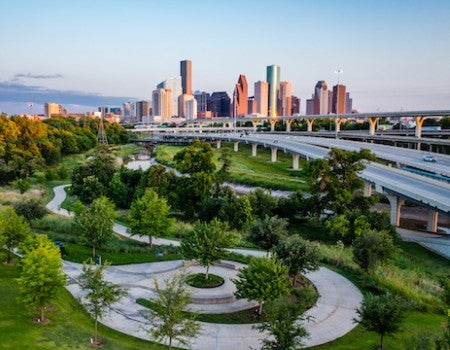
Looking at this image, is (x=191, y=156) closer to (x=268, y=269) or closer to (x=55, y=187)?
(x=55, y=187)

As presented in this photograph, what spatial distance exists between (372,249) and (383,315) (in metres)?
9.10

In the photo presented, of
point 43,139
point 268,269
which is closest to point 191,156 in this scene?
point 268,269

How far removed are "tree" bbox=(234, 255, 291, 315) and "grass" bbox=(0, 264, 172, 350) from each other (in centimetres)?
445

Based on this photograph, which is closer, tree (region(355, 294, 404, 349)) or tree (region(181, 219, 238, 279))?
tree (region(355, 294, 404, 349))

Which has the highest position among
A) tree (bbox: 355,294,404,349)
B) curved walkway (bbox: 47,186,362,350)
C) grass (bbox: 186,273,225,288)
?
tree (bbox: 355,294,404,349)

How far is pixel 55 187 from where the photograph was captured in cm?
6044

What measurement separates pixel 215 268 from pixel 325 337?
32.1 feet

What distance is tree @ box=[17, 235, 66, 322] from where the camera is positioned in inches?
710

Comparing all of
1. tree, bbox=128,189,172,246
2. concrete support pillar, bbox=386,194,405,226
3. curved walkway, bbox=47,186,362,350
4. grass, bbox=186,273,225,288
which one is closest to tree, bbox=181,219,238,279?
grass, bbox=186,273,225,288

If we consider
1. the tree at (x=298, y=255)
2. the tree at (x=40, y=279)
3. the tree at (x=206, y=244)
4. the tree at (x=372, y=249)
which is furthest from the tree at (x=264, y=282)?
the tree at (x=40, y=279)

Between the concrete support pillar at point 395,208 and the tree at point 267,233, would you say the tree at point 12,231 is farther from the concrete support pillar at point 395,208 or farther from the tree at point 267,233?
the concrete support pillar at point 395,208

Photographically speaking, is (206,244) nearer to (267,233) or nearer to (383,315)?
(267,233)

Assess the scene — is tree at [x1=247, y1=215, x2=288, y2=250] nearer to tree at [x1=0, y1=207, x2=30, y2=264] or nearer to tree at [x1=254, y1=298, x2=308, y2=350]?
tree at [x1=254, y1=298, x2=308, y2=350]

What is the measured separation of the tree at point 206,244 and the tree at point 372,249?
7.87 m
